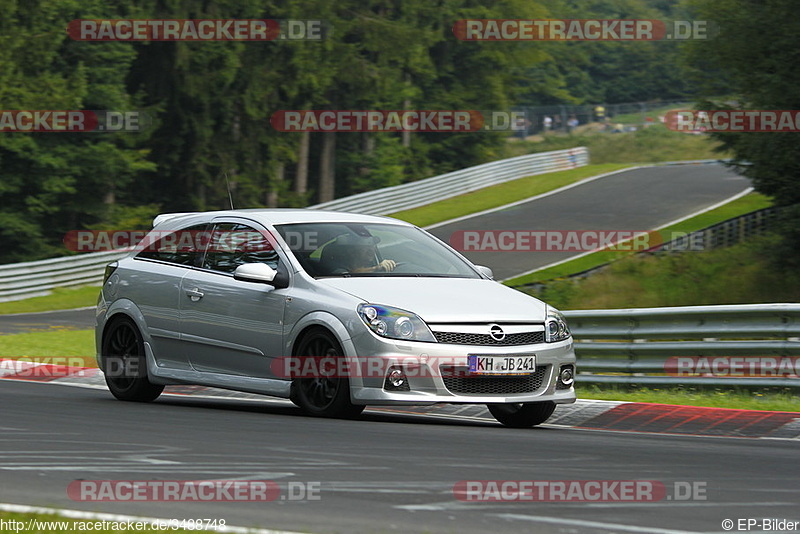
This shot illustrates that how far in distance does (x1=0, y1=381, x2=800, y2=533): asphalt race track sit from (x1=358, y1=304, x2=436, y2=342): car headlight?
663 millimetres

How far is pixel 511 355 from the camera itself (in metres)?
9.88

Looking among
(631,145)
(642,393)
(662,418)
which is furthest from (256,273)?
(631,145)

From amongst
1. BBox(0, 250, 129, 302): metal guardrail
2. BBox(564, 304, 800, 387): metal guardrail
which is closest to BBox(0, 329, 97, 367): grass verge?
BBox(564, 304, 800, 387): metal guardrail

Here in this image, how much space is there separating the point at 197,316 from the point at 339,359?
1.86 metres

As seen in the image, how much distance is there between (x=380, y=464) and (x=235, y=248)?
4134mm

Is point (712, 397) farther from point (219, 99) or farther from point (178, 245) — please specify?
point (219, 99)

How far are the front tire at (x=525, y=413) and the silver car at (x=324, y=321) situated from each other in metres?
0.01

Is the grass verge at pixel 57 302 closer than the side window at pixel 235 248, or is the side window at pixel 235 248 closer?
the side window at pixel 235 248

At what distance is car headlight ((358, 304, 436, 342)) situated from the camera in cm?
973

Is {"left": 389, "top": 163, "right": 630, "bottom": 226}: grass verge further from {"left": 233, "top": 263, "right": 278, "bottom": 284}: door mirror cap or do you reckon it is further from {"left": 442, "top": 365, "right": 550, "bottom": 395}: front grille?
{"left": 442, "top": 365, "right": 550, "bottom": 395}: front grille

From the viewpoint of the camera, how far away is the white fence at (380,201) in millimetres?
31953

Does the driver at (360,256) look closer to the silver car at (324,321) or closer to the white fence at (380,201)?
the silver car at (324,321)

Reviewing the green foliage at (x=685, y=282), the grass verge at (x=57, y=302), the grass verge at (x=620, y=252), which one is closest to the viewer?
the green foliage at (x=685, y=282)

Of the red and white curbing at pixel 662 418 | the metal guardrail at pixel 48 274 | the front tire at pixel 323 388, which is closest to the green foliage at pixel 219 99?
the metal guardrail at pixel 48 274
